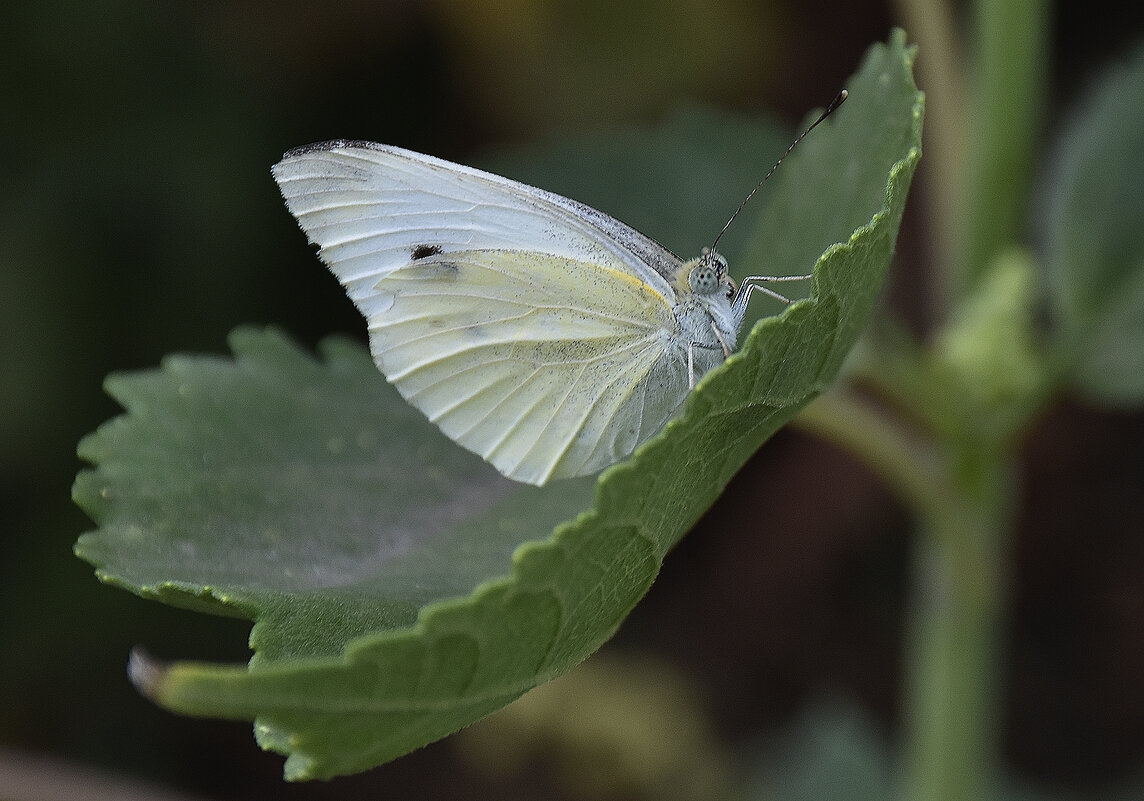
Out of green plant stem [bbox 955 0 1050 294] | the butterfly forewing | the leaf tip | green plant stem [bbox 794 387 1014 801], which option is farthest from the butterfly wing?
the leaf tip

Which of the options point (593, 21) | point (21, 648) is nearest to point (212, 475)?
point (21, 648)

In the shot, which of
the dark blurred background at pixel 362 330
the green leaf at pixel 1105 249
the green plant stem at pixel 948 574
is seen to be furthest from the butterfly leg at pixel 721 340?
the dark blurred background at pixel 362 330

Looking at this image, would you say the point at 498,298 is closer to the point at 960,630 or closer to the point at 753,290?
the point at 753,290

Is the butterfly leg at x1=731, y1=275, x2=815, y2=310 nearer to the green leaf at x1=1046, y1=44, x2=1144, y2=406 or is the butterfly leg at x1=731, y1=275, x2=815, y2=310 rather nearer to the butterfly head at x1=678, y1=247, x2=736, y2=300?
the butterfly head at x1=678, y1=247, x2=736, y2=300

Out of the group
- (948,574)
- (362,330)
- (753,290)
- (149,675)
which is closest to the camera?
(149,675)

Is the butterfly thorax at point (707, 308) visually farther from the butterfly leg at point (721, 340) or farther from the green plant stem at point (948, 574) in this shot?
the green plant stem at point (948, 574)

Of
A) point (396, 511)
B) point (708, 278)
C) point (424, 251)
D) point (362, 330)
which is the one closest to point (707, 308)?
point (708, 278)

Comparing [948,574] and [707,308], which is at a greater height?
[707,308]
